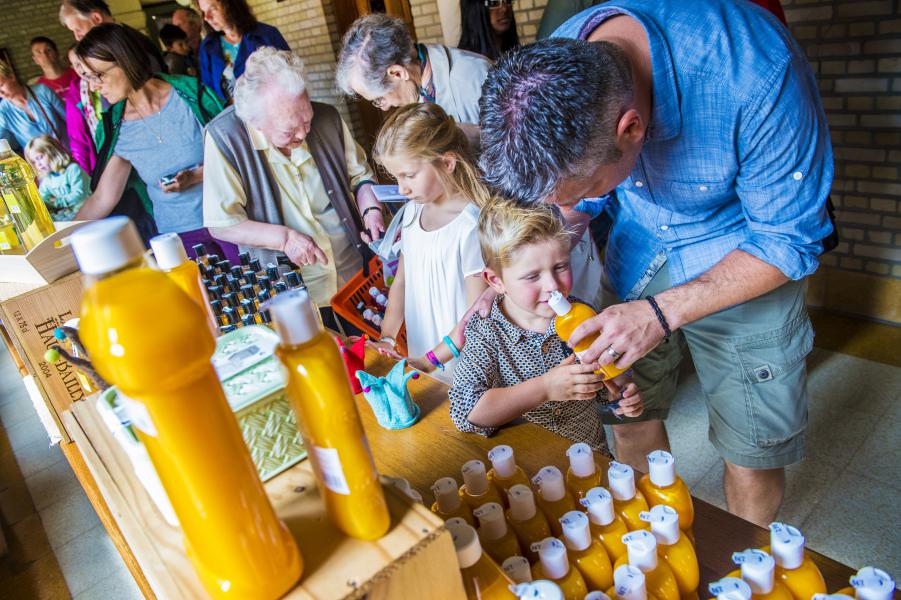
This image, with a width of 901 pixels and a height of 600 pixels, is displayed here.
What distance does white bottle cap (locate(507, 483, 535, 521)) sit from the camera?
1.00 metres

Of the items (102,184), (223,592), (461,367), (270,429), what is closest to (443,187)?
(461,367)

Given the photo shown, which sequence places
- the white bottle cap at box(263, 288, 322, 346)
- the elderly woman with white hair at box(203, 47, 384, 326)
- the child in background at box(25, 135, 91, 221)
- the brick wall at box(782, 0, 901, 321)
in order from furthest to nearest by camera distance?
the child in background at box(25, 135, 91, 221) < the brick wall at box(782, 0, 901, 321) < the elderly woman with white hair at box(203, 47, 384, 326) < the white bottle cap at box(263, 288, 322, 346)

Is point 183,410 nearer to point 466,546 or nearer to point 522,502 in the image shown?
point 466,546

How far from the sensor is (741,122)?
1399 mm

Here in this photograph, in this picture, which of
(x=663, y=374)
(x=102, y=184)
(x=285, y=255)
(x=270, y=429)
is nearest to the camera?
(x=270, y=429)

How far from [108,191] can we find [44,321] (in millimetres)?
1596

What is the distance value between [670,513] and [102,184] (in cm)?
329

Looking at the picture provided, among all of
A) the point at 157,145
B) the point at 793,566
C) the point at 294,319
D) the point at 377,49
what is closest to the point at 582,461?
the point at 793,566

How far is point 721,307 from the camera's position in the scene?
1.51 m

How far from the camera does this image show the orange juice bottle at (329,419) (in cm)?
67

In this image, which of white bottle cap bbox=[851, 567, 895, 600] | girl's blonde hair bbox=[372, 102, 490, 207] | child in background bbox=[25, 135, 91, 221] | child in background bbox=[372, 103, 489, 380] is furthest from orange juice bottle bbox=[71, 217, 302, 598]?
child in background bbox=[25, 135, 91, 221]

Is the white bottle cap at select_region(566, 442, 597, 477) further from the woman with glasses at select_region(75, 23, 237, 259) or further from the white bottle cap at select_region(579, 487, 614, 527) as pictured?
the woman with glasses at select_region(75, 23, 237, 259)

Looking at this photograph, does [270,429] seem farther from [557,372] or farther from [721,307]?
[721,307]

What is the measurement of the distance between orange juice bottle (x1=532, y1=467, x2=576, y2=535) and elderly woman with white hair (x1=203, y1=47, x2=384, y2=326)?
1998mm
